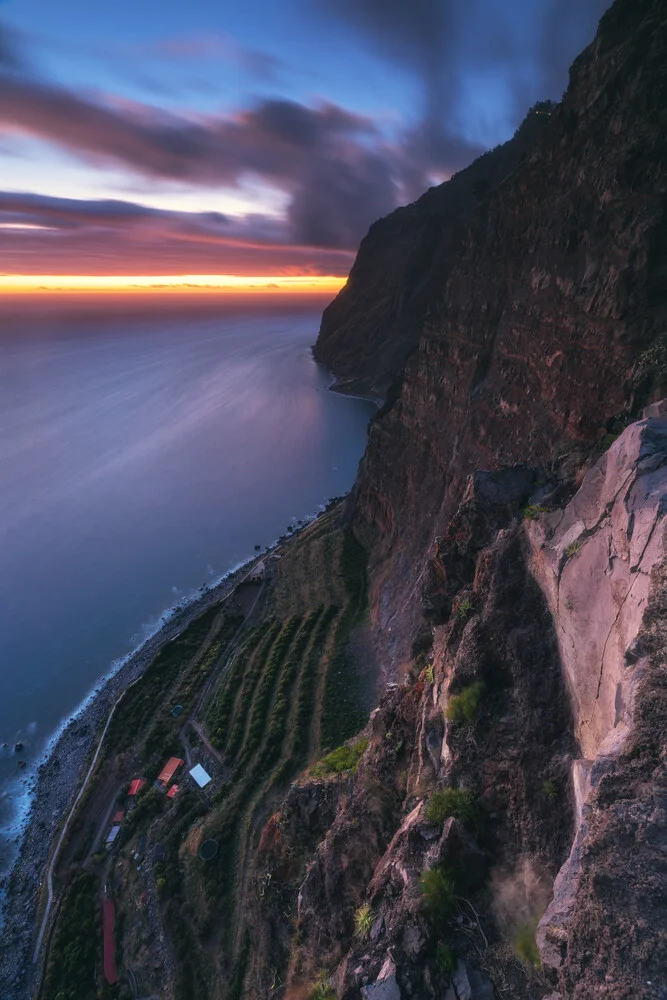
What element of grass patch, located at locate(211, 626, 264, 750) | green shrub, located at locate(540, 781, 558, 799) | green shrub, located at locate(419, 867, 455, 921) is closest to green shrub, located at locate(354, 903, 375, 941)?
green shrub, located at locate(419, 867, 455, 921)

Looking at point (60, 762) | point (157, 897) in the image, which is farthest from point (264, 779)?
point (60, 762)

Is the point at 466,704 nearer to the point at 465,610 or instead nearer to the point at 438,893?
the point at 465,610

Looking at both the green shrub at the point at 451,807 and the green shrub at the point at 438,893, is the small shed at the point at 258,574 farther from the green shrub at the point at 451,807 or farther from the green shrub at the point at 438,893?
the green shrub at the point at 438,893

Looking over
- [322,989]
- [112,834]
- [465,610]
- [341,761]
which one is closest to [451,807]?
[322,989]

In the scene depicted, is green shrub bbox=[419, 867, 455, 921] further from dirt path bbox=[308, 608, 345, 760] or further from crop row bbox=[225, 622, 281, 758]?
crop row bbox=[225, 622, 281, 758]

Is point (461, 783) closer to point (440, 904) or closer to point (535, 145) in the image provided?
point (440, 904)

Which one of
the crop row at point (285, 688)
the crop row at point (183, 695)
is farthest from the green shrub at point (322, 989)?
the crop row at point (183, 695)
